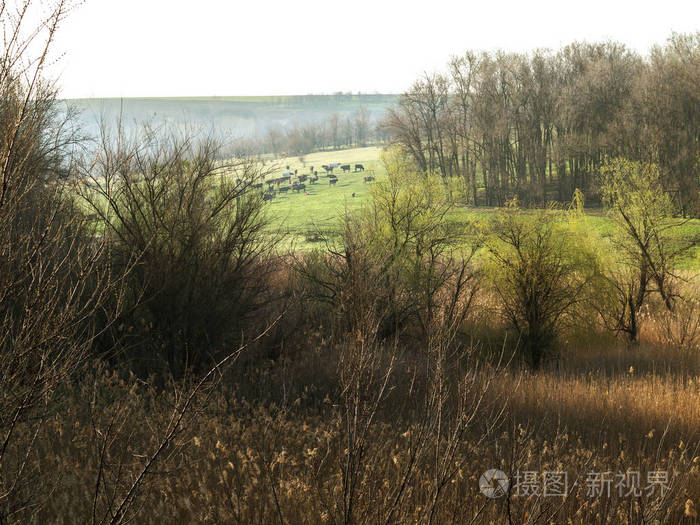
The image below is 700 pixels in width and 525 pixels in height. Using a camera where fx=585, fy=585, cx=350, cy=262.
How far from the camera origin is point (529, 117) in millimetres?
40719

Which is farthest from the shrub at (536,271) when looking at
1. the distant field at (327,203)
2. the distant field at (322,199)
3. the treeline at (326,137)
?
the treeline at (326,137)

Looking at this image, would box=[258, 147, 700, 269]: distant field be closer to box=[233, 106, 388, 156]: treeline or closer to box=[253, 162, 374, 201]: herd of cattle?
box=[253, 162, 374, 201]: herd of cattle

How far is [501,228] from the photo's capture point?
13711 mm

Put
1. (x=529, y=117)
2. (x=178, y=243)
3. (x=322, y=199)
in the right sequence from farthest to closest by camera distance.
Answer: (x=322, y=199), (x=529, y=117), (x=178, y=243)

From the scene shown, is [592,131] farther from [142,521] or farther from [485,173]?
[142,521]

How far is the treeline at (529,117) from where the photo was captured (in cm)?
3675

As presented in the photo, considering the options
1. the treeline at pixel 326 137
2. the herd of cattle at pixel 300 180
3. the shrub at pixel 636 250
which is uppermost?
the treeline at pixel 326 137

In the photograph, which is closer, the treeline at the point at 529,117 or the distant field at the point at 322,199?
the treeline at the point at 529,117

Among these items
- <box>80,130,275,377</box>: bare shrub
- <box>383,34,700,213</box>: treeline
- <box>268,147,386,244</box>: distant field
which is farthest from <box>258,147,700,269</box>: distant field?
<box>80,130,275,377</box>: bare shrub

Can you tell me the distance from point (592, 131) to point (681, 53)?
6.41m

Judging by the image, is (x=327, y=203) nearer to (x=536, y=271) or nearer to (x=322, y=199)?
(x=322, y=199)

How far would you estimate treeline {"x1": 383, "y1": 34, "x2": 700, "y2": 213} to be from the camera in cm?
3675

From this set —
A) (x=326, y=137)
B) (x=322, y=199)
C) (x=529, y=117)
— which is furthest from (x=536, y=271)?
(x=326, y=137)

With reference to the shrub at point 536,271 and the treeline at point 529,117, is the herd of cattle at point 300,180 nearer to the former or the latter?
the treeline at point 529,117
